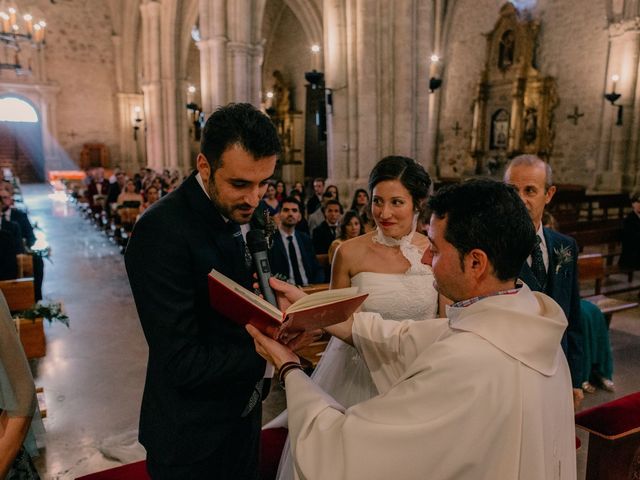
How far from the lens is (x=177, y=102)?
19672mm

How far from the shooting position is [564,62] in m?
15.4

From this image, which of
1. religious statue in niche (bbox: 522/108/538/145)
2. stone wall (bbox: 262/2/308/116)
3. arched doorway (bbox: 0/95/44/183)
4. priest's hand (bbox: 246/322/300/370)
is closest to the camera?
priest's hand (bbox: 246/322/300/370)

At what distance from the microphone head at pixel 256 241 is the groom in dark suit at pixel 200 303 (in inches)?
2.2

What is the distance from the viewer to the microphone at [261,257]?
172 cm

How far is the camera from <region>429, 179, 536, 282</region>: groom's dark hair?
49.0 inches

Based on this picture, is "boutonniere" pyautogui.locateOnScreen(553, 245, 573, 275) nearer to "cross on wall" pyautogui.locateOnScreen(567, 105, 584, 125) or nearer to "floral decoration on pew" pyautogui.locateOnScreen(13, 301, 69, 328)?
"floral decoration on pew" pyautogui.locateOnScreen(13, 301, 69, 328)

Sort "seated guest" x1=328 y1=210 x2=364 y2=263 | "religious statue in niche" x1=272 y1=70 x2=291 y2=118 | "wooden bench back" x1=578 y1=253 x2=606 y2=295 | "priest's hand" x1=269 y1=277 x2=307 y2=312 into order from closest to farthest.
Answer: "priest's hand" x1=269 y1=277 x2=307 y2=312 → "seated guest" x1=328 y1=210 x2=364 y2=263 → "wooden bench back" x1=578 y1=253 x2=606 y2=295 → "religious statue in niche" x1=272 y1=70 x2=291 y2=118

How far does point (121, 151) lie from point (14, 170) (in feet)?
19.7

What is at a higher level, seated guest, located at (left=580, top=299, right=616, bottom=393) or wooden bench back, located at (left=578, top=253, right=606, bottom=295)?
wooden bench back, located at (left=578, top=253, right=606, bottom=295)

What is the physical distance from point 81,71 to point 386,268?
28164mm

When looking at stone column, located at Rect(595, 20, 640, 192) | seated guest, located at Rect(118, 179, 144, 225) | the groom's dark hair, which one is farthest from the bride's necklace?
stone column, located at Rect(595, 20, 640, 192)

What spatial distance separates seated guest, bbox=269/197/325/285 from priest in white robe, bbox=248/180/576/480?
3.83 meters

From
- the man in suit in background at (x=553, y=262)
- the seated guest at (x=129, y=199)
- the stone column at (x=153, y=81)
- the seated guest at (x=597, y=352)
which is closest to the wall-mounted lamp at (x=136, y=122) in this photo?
the stone column at (x=153, y=81)

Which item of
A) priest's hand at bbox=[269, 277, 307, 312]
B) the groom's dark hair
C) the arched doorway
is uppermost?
the arched doorway
